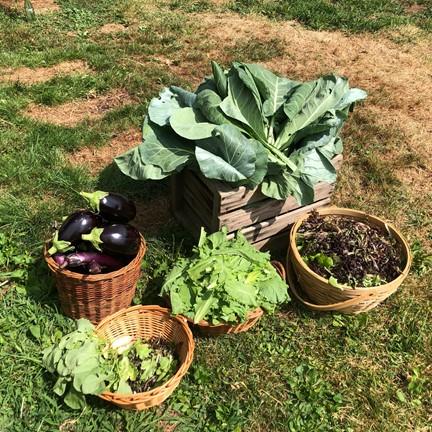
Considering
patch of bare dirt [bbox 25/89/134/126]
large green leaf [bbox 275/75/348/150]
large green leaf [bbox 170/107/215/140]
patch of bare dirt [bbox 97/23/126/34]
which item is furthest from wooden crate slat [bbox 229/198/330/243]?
patch of bare dirt [bbox 97/23/126/34]

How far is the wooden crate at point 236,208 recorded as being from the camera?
2859mm

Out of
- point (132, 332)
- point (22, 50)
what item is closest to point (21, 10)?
point (22, 50)

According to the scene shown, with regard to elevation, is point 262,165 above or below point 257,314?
above

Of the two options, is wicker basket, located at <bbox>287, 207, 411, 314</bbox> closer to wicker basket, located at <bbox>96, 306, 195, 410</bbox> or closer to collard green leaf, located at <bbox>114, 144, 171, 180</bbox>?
wicker basket, located at <bbox>96, 306, 195, 410</bbox>

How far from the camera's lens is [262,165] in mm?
2713

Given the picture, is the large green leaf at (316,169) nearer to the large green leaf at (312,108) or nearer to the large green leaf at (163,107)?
the large green leaf at (312,108)

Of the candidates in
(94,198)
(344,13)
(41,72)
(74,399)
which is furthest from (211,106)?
(344,13)

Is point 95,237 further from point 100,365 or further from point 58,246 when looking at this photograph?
point 100,365

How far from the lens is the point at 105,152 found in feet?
13.6

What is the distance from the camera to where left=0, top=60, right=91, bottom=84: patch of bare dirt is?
16.3 ft

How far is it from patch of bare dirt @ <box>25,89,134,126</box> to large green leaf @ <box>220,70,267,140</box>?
2031 mm

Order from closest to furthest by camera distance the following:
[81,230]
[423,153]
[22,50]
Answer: [81,230] < [423,153] < [22,50]

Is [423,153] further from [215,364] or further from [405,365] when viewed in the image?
[215,364]

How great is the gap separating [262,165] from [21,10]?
209 inches
